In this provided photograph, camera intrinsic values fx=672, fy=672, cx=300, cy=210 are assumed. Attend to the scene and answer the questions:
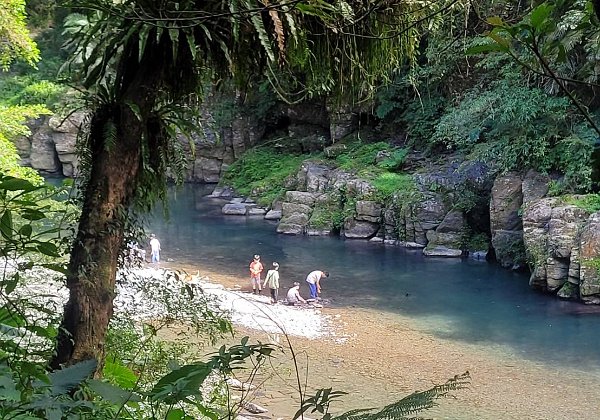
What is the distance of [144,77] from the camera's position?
8.71ft

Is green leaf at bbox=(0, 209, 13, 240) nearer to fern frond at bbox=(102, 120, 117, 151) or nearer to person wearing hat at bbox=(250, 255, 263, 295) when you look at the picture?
fern frond at bbox=(102, 120, 117, 151)

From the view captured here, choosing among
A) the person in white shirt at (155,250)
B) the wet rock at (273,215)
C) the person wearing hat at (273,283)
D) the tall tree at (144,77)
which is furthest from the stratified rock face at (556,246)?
the tall tree at (144,77)

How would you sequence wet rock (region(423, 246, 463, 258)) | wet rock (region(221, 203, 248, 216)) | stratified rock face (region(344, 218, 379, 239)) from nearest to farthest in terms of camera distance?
wet rock (region(423, 246, 463, 258)) → stratified rock face (region(344, 218, 379, 239)) → wet rock (region(221, 203, 248, 216))

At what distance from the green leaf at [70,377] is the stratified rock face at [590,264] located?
1225 centimetres

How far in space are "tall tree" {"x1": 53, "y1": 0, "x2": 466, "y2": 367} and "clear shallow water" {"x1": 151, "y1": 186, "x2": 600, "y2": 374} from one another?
6274 millimetres

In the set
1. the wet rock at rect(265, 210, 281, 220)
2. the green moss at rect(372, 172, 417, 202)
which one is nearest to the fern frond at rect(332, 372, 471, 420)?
the green moss at rect(372, 172, 417, 202)

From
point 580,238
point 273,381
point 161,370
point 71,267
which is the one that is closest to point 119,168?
point 71,267

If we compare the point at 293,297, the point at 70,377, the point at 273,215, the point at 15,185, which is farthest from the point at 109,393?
the point at 273,215

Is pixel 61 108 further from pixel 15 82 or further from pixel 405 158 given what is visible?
pixel 15 82

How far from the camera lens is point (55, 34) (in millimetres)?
24703

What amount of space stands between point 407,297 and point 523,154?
4928 millimetres

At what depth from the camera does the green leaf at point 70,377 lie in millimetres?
1078

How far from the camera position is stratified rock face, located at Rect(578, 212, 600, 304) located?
12.0 m

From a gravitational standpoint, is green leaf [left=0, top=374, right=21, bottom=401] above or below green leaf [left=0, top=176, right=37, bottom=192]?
below
